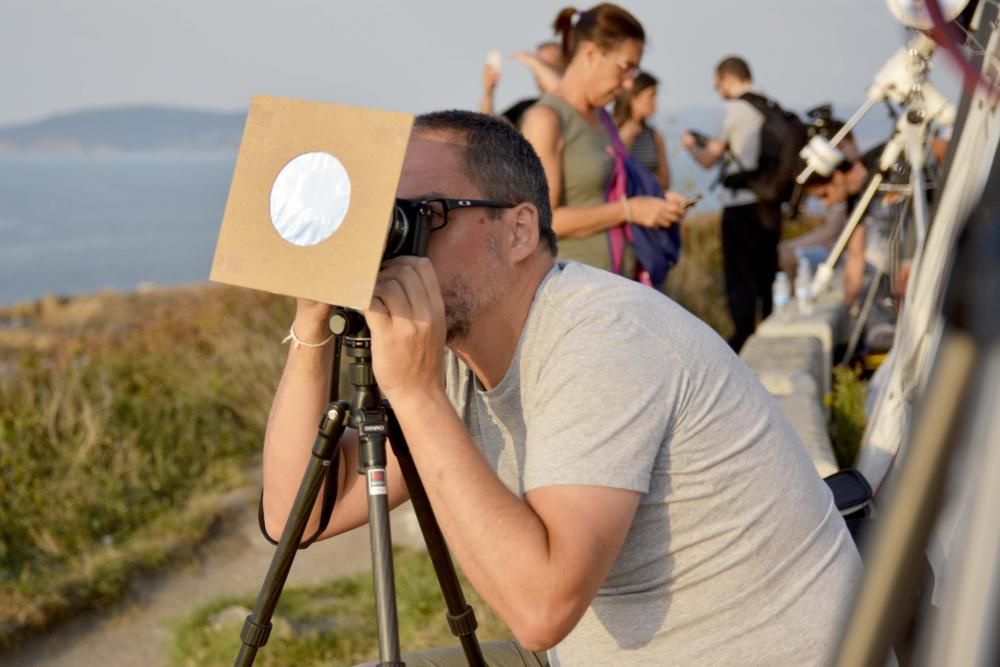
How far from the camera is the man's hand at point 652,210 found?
365 cm

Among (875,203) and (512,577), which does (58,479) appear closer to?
(512,577)

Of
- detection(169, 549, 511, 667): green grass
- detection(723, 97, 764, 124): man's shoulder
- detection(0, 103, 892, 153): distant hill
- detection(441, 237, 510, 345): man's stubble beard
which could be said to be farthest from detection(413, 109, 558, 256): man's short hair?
detection(0, 103, 892, 153): distant hill

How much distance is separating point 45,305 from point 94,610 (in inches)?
446

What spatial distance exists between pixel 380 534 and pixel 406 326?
29cm

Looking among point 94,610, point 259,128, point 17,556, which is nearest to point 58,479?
point 17,556

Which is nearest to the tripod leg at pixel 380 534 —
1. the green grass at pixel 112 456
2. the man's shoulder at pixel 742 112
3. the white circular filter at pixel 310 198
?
the white circular filter at pixel 310 198

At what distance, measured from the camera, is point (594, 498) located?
147 centimetres

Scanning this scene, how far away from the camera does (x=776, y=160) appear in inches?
232

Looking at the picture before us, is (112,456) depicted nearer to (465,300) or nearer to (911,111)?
(911,111)

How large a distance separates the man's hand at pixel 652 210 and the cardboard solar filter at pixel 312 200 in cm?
217

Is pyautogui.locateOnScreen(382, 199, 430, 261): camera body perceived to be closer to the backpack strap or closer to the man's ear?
the man's ear

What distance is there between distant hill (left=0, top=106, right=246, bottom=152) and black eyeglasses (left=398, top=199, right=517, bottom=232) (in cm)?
Result: 5630

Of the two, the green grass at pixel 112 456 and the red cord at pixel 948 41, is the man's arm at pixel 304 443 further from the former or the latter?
the green grass at pixel 112 456

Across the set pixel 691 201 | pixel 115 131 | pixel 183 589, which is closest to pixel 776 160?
pixel 691 201
